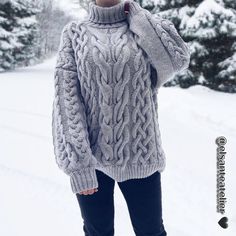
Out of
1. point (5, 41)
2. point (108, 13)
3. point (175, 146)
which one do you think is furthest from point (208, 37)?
point (5, 41)

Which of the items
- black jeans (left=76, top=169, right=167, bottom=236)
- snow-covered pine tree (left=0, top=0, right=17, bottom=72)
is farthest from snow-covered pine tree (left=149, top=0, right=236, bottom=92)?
snow-covered pine tree (left=0, top=0, right=17, bottom=72)

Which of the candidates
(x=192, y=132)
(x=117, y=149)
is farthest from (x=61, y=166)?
(x=192, y=132)

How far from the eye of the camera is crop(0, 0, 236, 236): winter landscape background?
3.54m

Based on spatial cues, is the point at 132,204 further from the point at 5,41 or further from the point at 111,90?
the point at 5,41

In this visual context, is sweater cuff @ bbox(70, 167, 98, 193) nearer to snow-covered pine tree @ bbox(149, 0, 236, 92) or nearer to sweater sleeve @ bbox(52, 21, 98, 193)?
sweater sleeve @ bbox(52, 21, 98, 193)

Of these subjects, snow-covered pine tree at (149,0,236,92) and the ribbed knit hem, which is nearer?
the ribbed knit hem

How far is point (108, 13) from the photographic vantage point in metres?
1.94

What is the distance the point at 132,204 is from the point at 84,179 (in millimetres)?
327

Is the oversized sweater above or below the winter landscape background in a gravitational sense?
above

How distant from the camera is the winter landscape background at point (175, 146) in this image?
3539 millimetres

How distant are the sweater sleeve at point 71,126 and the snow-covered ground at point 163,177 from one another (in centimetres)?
157

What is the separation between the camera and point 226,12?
10.3 m

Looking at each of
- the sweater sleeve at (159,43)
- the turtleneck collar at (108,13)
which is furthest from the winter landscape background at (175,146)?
the turtleneck collar at (108,13)

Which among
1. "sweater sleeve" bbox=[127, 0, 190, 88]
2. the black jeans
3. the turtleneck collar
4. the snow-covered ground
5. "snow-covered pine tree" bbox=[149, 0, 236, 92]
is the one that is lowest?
"snow-covered pine tree" bbox=[149, 0, 236, 92]
